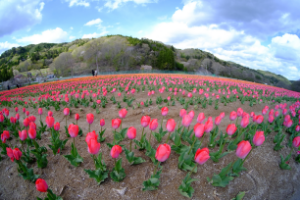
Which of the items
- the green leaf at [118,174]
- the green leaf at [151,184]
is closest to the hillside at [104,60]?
the green leaf at [151,184]

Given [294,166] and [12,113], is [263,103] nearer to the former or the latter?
[294,166]

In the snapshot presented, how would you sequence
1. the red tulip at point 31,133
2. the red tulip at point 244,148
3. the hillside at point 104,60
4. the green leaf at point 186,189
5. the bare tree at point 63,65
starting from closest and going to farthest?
1. the red tulip at point 244,148
2. the green leaf at point 186,189
3. the red tulip at point 31,133
4. the bare tree at point 63,65
5. the hillside at point 104,60

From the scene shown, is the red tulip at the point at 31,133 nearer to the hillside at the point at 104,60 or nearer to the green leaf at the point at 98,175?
the green leaf at the point at 98,175

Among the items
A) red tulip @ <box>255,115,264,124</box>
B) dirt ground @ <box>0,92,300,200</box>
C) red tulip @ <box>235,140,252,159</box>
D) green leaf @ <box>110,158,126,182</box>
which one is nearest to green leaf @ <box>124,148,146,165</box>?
dirt ground @ <box>0,92,300,200</box>

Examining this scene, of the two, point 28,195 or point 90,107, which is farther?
point 90,107

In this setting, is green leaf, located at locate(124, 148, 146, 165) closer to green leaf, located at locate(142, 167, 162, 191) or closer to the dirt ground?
the dirt ground

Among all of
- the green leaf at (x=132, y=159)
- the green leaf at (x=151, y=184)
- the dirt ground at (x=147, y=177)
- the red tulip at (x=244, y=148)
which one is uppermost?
the red tulip at (x=244, y=148)

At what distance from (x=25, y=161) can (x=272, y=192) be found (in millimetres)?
4771

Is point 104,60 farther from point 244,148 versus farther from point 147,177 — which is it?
point 244,148

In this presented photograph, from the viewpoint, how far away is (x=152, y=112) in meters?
6.19

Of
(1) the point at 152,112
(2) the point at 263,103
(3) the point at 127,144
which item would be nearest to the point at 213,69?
(2) the point at 263,103

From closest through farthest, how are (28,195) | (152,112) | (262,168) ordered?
(28,195) → (262,168) → (152,112)

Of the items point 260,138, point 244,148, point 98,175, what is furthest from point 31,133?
point 260,138

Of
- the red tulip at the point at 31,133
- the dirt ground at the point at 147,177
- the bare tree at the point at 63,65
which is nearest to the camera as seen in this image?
the dirt ground at the point at 147,177
